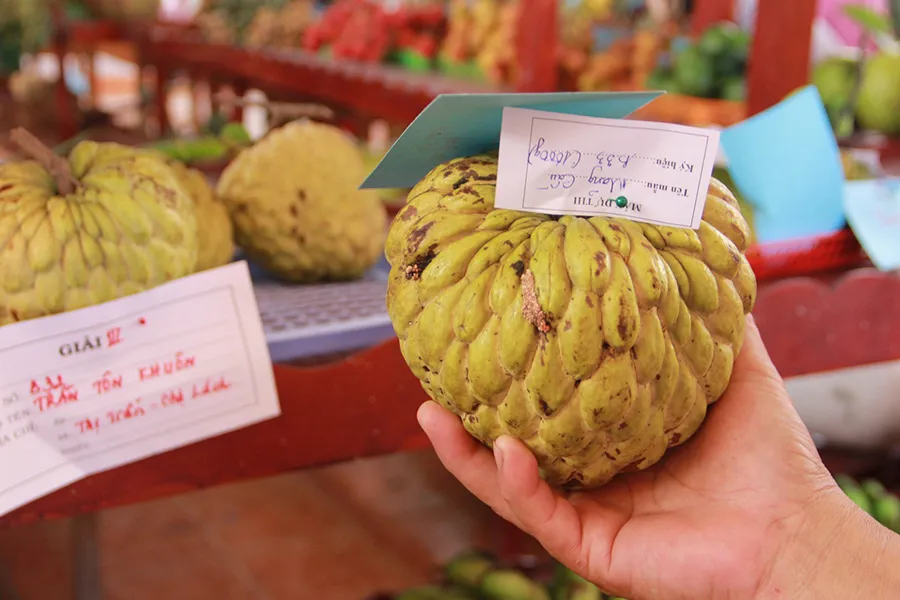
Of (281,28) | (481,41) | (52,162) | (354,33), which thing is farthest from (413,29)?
(52,162)

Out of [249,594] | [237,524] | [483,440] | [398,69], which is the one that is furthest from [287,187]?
[398,69]

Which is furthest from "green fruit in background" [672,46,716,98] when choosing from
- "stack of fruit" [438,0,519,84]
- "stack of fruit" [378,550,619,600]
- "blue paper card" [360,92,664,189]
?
"blue paper card" [360,92,664,189]

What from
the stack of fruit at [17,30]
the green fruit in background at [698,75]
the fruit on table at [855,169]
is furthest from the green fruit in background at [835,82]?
the stack of fruit at [17,30]

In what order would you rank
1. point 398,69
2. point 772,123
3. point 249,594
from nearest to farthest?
1. point 772,123
2. point 249,594
3. point 398,69

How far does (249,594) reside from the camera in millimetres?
1882

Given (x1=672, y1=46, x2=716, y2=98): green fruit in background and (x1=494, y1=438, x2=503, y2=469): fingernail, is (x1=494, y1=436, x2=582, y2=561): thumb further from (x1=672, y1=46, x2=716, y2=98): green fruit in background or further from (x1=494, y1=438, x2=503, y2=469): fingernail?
(x1=672, y1=46, x2=716, y2=98): green fruit in background

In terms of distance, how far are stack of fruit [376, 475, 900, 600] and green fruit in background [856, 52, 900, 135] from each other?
0.86 metres

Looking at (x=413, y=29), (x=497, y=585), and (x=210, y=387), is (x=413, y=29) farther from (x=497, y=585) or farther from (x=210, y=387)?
(x=210, y=387)

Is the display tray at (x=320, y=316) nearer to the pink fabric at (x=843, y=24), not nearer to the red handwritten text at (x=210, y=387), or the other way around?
the red handwritten text at (x=210, y=387)

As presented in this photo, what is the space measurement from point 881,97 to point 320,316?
1.39 metres

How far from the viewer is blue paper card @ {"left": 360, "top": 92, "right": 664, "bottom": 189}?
2.15ft

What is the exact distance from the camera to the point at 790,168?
1205 mm

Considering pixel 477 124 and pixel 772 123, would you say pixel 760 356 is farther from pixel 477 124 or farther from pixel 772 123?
pixel 772 123

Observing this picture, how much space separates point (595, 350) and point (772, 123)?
0.73 m
